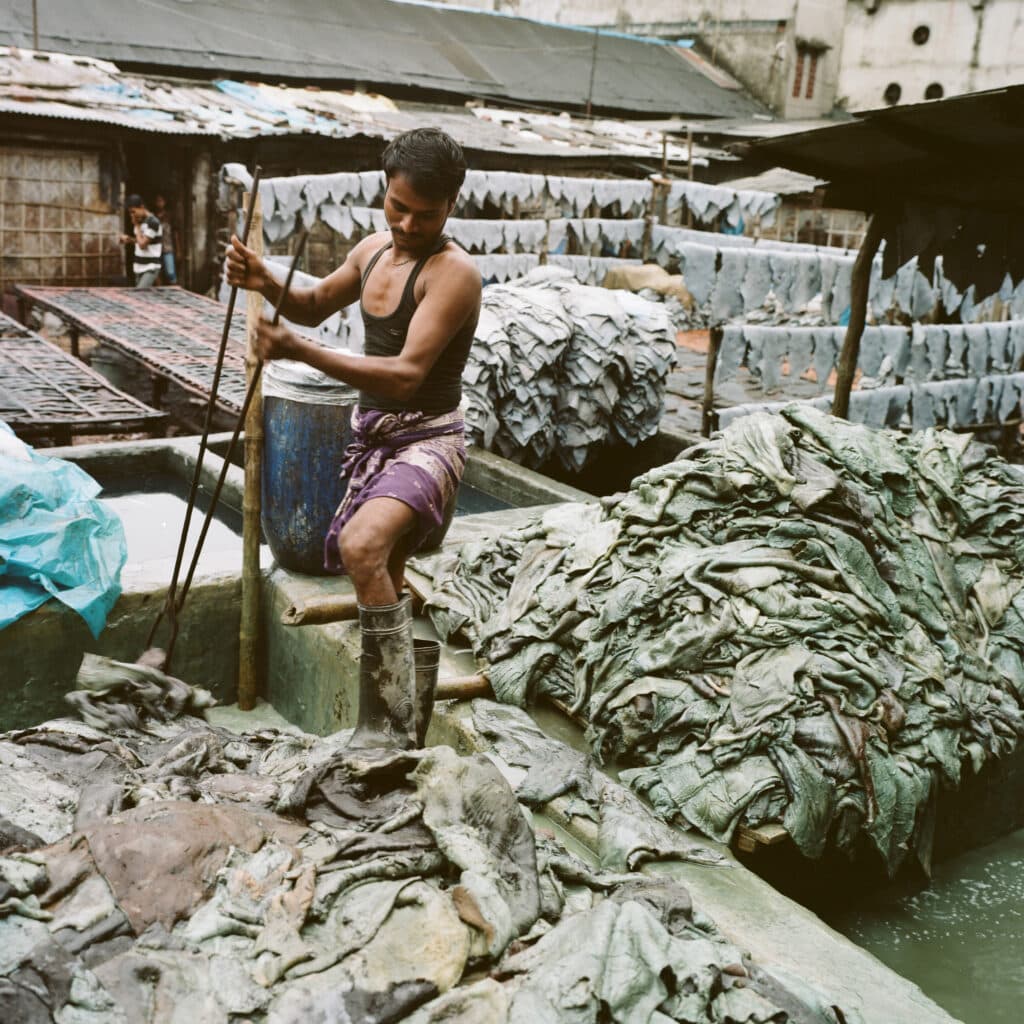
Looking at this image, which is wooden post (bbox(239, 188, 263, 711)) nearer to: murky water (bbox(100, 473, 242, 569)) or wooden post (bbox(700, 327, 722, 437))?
murky water (bbox(100, 473, 242, 569))

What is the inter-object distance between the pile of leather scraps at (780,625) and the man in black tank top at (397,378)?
932 mm

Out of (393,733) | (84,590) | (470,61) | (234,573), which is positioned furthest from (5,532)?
(470,61)

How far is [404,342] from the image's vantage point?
11.4 ft

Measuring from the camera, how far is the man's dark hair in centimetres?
321

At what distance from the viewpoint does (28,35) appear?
1564 cm

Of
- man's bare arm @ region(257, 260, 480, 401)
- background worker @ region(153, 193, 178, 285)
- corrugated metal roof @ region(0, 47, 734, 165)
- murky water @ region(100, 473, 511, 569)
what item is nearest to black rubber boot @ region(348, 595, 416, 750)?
man's bare arm @ region(257, 260, 480, 401)

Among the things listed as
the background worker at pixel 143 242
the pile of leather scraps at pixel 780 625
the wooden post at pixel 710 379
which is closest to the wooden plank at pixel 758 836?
the pile of leather scraps at pixel 780 625

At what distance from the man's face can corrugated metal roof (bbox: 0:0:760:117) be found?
15059 millimetres

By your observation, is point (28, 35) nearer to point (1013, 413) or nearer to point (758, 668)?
point (1013, 413)

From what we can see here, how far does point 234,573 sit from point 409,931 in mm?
2962

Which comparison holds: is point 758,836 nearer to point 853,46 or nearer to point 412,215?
point 412,215

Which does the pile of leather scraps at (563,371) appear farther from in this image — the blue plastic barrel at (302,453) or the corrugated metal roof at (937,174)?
the blue plastic barrel at (302,453)

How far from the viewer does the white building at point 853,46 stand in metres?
25.6

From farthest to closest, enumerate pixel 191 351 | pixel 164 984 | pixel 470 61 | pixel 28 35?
pixel 470 61 < pixel 28 35 < pixel 191 351 < pixel 164 984
